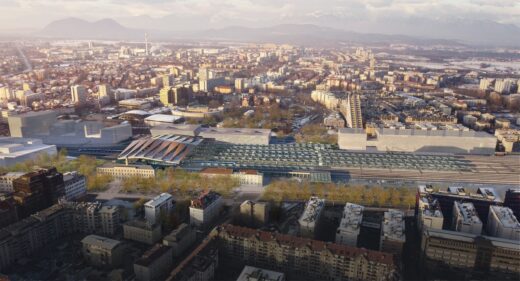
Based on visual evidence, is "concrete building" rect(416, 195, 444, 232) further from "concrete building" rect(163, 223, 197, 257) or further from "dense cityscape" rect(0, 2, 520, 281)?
"concrete building" rect(163, 223, 197, 257)

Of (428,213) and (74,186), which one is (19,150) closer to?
(74,186)

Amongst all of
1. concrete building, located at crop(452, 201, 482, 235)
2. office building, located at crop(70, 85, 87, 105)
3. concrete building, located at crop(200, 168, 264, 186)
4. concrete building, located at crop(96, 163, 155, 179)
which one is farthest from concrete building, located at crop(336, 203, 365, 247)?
office building, located at crop(70, 85, 87, 105)

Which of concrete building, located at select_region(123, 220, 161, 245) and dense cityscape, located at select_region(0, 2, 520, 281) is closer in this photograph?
dense cityscape, located at select_region(0, 2, 520, 281)

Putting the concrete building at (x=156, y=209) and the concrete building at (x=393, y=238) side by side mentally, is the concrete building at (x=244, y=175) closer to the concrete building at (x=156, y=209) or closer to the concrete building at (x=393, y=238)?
the concrete building at (x=156, y=209)

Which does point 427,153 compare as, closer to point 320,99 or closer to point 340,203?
point 340,203

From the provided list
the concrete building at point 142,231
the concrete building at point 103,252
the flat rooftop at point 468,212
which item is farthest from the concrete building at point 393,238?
the concrete building at point 103,252

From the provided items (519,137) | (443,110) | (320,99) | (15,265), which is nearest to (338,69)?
(320,99)
